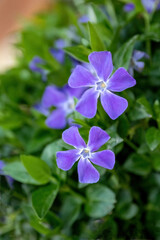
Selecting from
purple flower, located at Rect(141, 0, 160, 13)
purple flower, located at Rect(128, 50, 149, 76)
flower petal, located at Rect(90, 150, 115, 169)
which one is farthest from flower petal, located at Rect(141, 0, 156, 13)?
flower petal, located at Rect(90, 150, 115, 169)

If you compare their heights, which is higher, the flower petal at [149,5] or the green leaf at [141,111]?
the flower petal at [149,5]

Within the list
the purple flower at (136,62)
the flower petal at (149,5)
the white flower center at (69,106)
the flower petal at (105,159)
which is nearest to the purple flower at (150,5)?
the flower petal at (149,5)

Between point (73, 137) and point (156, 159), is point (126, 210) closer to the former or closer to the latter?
point (156, 159)

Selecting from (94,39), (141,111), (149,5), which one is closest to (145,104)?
(141,111)

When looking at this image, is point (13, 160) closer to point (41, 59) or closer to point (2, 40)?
point (41, 59)

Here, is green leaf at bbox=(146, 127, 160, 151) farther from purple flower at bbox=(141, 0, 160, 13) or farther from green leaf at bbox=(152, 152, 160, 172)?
purple flower at bbox=(141, 0, 160, 13)

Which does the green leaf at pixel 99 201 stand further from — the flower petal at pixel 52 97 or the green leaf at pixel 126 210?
the flower petal at pixel 52 97

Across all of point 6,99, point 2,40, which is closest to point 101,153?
point 6,99
